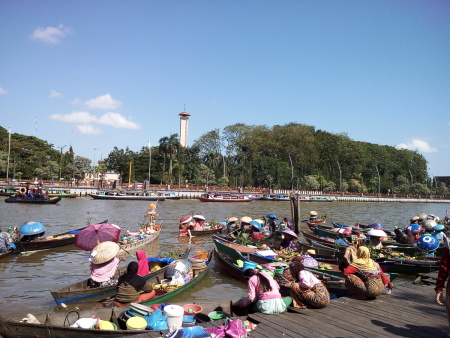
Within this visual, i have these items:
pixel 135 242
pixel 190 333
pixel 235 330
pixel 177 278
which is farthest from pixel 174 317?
pixel 135 242

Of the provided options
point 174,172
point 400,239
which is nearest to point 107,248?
point 400,239

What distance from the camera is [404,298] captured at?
8023 millimetres

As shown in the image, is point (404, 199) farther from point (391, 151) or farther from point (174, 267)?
point (174, 267)

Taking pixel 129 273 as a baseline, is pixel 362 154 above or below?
above

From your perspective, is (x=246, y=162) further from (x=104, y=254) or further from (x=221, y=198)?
(x=104, y=254)

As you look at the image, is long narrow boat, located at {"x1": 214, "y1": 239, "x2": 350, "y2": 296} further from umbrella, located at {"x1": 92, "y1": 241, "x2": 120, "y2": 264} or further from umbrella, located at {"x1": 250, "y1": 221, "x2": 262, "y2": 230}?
umbrella, located at {"x1": 92, "y1": 241, "x2": 120, "y2": 264}

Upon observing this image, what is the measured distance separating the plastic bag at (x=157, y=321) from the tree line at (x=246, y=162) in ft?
196

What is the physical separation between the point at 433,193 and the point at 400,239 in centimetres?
9716

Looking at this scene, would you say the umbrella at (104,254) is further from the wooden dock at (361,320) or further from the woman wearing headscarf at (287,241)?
the woman wearing headscarf at (287,241)

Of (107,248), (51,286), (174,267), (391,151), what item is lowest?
(51,286)

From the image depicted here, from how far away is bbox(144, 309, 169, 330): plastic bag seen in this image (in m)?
6.30

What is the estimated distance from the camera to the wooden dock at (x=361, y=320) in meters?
6.04

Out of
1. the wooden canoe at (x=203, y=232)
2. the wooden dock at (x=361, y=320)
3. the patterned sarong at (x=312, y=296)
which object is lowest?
the wooden canoe at (x=203, y=232)

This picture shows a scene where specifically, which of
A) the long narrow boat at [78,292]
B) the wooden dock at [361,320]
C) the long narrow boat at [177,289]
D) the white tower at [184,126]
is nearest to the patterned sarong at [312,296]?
the wooden dock at [361,320]
